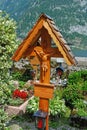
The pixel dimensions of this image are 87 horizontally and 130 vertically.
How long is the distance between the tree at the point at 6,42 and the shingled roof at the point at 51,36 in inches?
130

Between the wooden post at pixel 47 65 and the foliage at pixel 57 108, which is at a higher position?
the wooden post at pixel 47 65

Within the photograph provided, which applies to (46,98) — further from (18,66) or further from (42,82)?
(18,66)

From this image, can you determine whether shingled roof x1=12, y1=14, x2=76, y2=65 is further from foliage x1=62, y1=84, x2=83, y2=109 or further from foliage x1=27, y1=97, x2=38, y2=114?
foliage x1=62, y1=84, x2=83, y2=109

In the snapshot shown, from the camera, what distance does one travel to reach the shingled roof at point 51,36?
34.1ft

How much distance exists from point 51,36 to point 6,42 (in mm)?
4116

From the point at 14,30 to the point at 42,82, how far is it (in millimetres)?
3981

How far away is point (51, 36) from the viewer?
10.5 metres

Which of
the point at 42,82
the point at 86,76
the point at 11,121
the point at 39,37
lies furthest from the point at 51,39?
the point at 86,76

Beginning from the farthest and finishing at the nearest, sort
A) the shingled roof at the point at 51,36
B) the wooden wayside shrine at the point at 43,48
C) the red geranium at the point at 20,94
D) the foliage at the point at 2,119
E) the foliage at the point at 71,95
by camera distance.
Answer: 1. the red geranium at the point at 20,94
2. the foliage at the point at 71,95
3. the foliage at the point at 2,119
4. the wooden wayside shrine at the point at 43,48
5. the shingled roof at the point at 51,36

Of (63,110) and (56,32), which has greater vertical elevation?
(56,32)

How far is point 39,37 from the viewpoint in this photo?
433 inches

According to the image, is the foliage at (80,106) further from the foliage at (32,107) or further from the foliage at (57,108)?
the foliage at (32,107)

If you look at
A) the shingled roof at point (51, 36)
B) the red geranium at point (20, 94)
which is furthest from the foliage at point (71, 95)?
the shingled roof at point (51, 36)

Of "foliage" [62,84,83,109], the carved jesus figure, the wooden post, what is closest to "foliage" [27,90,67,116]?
"foliage" [62,84,83,109]
